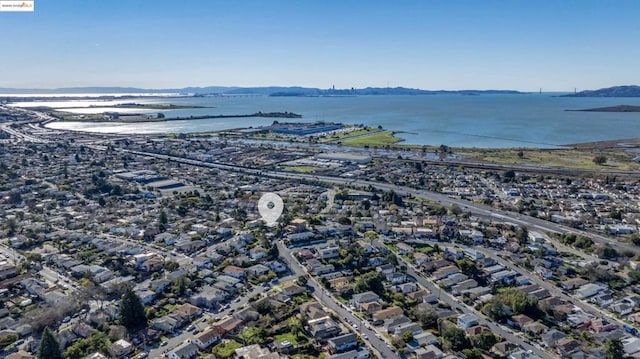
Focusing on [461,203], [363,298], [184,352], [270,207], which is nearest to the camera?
[184,352]

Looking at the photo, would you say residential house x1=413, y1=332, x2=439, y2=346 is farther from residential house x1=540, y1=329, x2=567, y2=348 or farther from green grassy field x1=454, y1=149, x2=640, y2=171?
green grassy field x1=454, y1=149, x2=640, y2=171

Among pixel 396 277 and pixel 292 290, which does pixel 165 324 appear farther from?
pixel 396 277

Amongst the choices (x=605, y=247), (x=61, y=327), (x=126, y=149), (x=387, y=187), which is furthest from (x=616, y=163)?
→ (x=126, y=149)

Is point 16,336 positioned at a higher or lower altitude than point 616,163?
lower

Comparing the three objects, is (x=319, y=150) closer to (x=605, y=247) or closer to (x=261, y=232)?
(x=261, y=232)

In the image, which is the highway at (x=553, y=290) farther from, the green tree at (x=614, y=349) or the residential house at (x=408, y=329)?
the residential house at (x=408, y=329)

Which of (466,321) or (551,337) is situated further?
(466,321)

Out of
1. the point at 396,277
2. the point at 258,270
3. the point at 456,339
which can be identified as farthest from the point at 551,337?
the point at 258,270
